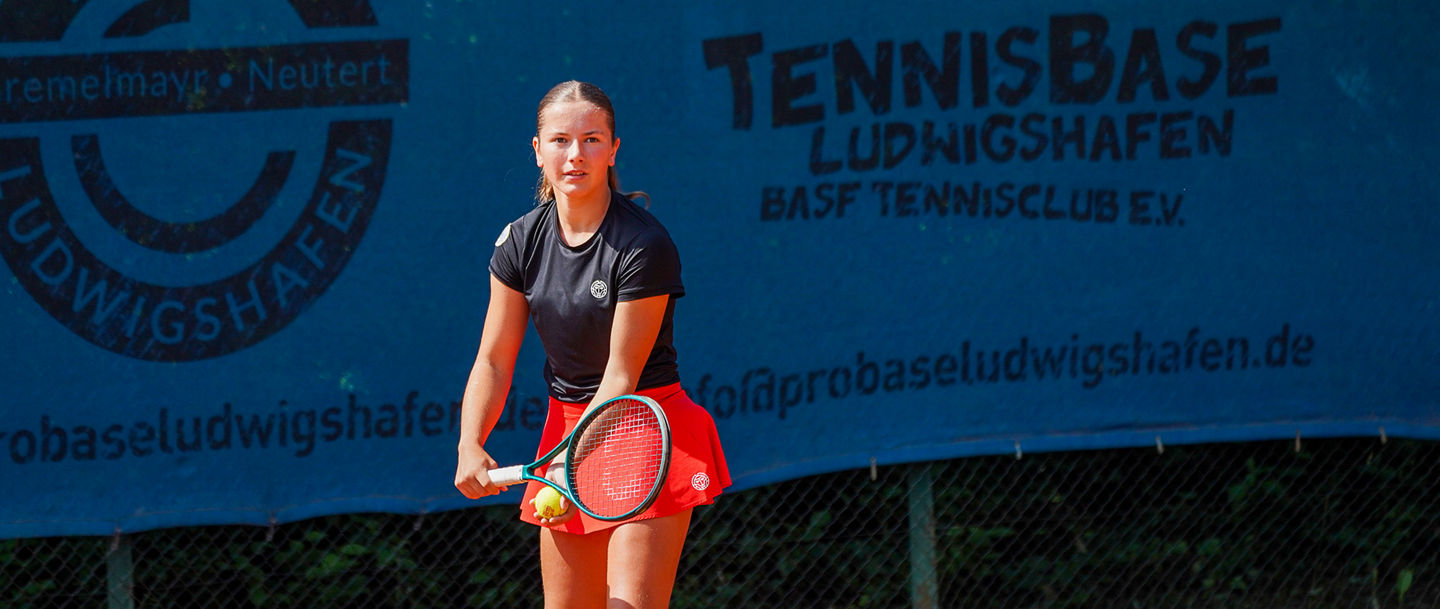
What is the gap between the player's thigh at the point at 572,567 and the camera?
3033mm

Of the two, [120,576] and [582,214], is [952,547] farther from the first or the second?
[120,576]

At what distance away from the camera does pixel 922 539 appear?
4.50 m

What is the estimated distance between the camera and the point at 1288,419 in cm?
463

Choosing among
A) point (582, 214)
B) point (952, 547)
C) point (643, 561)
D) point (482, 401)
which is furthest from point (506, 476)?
point (952, 547)

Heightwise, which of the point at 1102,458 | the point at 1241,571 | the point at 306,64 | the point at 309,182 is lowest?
the point at 1241,571

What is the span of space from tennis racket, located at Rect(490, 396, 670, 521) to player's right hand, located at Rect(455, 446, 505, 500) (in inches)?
0.8

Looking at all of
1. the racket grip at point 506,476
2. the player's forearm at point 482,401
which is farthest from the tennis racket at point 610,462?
the player's forearm at point 482,401

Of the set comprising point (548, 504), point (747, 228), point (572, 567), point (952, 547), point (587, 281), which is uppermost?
point (747, 228)

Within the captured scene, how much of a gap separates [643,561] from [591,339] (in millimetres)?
460

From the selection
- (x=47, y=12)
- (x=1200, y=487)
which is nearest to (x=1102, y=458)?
(x=1200, y=487)

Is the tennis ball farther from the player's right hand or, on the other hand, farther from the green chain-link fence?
the green chain-link fence

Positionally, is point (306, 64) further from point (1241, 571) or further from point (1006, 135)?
point (1241, 571)

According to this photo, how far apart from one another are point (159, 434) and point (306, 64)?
1.13 metres

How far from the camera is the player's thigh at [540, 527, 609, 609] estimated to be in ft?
9.95
